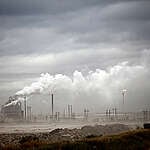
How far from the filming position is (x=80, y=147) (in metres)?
20.9

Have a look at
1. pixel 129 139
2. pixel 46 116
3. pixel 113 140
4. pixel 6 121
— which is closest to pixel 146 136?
pixel 129 139

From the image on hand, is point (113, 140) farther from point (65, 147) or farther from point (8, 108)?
point (8, 108)

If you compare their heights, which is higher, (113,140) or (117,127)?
(113,140)

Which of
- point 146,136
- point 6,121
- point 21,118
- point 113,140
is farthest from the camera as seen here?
point 21,118

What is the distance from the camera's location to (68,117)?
454 feet

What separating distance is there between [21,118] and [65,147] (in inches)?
3993

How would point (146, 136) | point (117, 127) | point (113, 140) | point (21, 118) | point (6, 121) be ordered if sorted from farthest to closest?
point (21, 118) < point (6, 121) < point (117, 127) < point (146, 136) < point (113, 140)

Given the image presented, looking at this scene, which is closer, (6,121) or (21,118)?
(6,121)

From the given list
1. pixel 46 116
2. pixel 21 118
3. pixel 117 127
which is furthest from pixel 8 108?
pixel 117 127

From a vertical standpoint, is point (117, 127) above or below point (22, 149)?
below

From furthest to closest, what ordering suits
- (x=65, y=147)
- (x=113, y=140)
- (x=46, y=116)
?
(x=46, y=116) → (x=113, y=140) → (x=65, y=147)

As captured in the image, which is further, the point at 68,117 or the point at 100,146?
the point at 68,117

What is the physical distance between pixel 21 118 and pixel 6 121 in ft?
29.0

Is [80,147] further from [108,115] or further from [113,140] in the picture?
[108,115]
